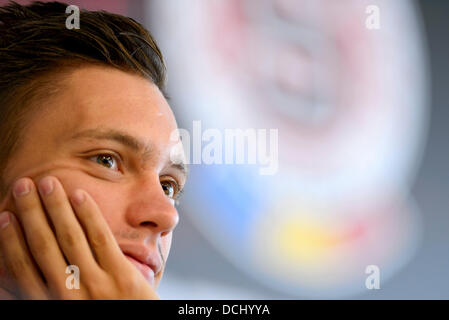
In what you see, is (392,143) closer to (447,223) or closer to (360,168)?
(360,168)

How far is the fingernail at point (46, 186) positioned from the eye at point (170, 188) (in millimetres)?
340

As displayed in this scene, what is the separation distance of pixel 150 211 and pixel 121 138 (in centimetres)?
18

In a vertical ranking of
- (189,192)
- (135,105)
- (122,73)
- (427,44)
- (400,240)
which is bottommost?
(400,240)

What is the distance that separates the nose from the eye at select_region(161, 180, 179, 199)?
0.64 feet

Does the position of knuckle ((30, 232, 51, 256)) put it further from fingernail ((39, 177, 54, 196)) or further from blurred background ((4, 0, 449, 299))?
blurred background ((4, 0, 449, 299))

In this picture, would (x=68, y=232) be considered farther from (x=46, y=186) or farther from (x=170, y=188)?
(x=170, y=188)

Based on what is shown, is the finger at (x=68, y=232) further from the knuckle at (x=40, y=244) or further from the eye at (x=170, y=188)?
the eye at (x=170, y=188)

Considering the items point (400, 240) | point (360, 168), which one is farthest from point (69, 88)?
point (400, 240)

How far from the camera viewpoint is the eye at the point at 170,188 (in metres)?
1.29

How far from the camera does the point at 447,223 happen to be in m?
1.31

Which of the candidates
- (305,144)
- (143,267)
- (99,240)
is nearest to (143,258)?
(143,267)

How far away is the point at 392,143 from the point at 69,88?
0.86m

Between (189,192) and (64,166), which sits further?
(189,192)
